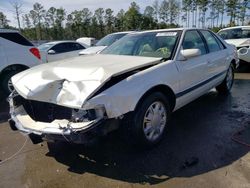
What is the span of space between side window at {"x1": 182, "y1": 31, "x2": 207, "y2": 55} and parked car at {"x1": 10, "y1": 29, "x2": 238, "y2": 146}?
21 millimetres

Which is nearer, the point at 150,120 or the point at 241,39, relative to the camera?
the point at 150,120

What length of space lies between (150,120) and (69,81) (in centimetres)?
116

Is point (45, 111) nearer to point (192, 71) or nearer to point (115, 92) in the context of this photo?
point (115, 92)

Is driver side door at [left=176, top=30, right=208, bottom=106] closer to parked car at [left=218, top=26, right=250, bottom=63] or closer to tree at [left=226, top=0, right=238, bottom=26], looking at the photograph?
parked car at [left=218, top=26, right=250, bottom=63]

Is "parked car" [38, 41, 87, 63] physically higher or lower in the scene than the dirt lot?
higher

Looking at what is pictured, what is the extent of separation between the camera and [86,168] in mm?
3047

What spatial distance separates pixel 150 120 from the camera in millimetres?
3270

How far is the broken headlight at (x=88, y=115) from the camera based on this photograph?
8.71ft

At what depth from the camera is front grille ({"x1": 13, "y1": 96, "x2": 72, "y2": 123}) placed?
9.57 ft

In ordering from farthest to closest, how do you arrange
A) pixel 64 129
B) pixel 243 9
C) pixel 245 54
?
pixel 243 9 → pixel 245 54 → pixel 64 129

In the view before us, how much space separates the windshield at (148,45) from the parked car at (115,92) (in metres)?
0.02

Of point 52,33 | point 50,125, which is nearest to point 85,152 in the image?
point 50,125

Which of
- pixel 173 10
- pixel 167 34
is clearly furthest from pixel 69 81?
pixel 173 10

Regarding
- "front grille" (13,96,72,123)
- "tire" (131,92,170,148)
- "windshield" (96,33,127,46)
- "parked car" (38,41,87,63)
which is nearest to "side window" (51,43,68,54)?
"parked car" (38,41,87,63)
